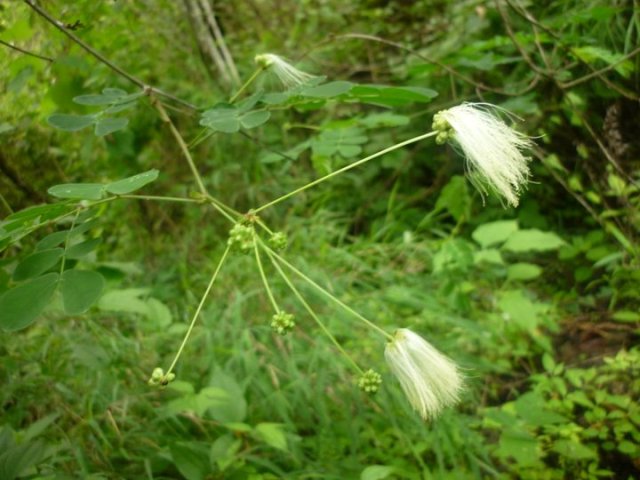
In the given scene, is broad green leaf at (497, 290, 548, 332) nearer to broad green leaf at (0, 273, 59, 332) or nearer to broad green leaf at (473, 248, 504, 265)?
broad green leaf at (473, 248, 504, 265)

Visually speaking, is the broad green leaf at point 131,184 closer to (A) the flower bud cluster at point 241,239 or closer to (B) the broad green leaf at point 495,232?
(A) the flower bud cluster at point 241,239

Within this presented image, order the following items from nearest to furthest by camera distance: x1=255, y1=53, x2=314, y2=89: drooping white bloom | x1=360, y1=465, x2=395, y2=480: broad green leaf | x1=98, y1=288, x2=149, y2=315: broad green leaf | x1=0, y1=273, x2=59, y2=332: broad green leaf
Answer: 1. x1=0, y1=273, x2=59, y2=332: broad green leaf
2. x1=360, y1=465, x2=395, y2=480: broad green leaf
3. x1=255, y1=53, x2=314, y2=89: drooping white bloom
4. x1=98, y1=288, x2=149, y2=315: broad green leaf

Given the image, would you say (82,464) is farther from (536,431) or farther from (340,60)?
(340,60)

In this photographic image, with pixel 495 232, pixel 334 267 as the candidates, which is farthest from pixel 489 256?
pixel 334 267

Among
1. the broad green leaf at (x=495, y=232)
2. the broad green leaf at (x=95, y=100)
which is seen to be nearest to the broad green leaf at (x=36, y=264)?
the broad green leaf at (x=95, y=100)

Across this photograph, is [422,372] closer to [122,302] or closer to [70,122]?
[70,122]

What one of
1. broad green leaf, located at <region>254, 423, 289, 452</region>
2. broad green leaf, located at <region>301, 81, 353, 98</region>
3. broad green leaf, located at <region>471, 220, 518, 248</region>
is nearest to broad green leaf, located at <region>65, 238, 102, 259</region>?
broad green leaf, located at <region>301, 81, 353, 98</region>

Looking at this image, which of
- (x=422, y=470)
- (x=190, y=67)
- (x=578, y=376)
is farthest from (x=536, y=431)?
(x=190, y=67)
